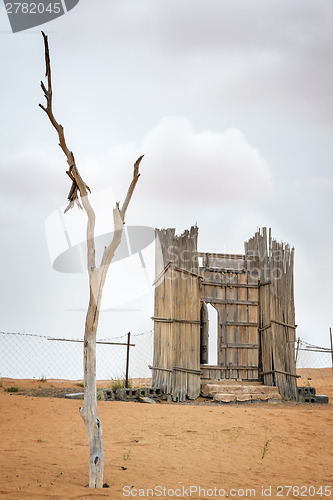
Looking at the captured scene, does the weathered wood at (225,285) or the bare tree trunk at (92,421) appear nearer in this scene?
the bare tree trunk at (92,421)

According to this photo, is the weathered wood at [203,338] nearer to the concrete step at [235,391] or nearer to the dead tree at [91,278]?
the concrete step at [235,391]

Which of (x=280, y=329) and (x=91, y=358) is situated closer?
(x=91, y=358)

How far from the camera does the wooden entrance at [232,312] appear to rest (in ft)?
46.7

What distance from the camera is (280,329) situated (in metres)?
14.8

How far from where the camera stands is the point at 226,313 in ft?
47.2

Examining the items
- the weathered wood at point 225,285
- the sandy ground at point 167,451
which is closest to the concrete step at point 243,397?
the sandy ground at point 167,451

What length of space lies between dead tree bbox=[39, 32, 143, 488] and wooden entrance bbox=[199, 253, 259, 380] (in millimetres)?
8073

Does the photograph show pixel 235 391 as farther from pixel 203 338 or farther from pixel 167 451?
pixel 167 451

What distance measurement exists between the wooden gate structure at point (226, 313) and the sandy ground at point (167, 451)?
2039mm

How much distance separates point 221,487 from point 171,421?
3.97 m

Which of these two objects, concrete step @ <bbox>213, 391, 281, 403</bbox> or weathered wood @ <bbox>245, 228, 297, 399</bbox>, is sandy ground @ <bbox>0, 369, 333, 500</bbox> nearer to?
concrete step @ <bbox>213, 391, 281, 403</bbox>

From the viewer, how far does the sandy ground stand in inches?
240

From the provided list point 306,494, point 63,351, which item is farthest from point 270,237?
point 306,494

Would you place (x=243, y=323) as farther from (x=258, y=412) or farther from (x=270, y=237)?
(x=258, y=412)
